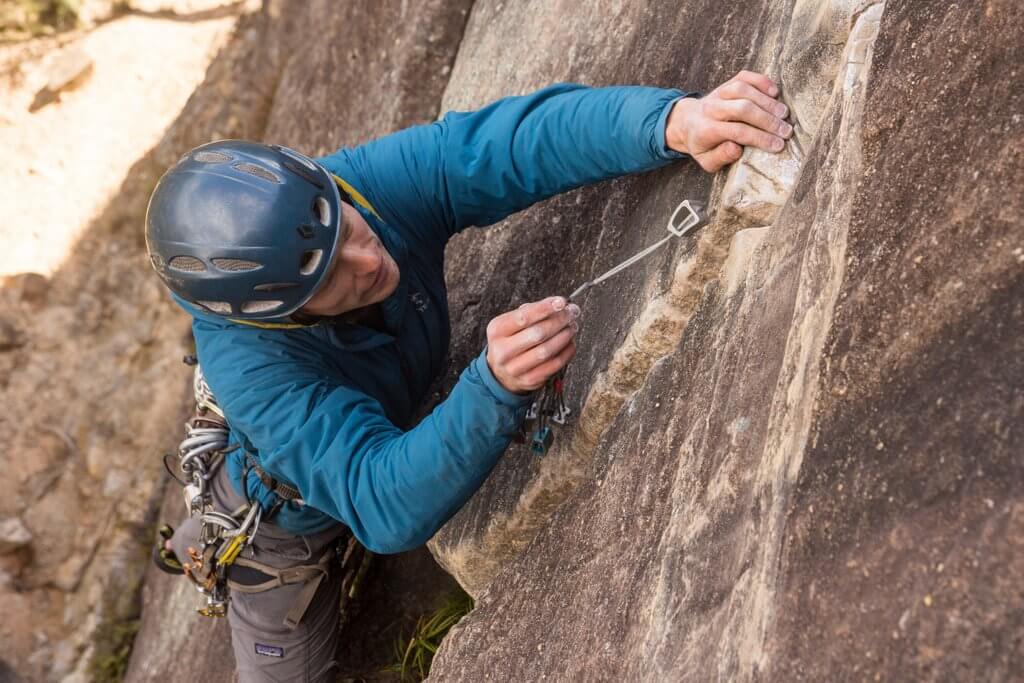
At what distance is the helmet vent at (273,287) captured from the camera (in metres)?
3.33

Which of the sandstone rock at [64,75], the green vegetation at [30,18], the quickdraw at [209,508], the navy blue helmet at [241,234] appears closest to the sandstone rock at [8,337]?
the sandstone rock at [64,75]

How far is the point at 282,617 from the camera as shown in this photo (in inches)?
181

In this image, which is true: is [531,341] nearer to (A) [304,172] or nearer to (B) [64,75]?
(A) [304,172]

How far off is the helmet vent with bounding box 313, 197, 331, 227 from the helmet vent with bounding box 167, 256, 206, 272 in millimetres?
427

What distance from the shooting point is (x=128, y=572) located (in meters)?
7.76

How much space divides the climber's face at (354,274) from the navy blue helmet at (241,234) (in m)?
0.09

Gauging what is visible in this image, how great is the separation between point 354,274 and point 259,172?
486 mm

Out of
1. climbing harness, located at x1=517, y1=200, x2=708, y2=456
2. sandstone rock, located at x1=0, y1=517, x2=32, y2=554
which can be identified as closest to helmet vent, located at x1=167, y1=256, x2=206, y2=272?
climbing harness, located at x1=517, y1=200, x2=708, y2=456

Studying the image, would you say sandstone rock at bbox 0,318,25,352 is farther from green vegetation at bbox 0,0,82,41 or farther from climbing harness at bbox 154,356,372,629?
climbing harness at bbox 154,356,372,629

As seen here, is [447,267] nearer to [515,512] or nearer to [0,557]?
[515,512]

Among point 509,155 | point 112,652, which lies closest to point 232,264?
point 509,155

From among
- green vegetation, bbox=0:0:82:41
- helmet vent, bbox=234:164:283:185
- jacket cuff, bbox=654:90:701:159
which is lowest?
jacket cuff, bbox=654:90:701:159

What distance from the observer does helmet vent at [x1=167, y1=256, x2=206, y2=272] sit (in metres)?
3.33

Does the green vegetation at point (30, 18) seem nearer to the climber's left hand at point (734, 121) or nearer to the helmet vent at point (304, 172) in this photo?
the helmet vent at point (304, 172)
